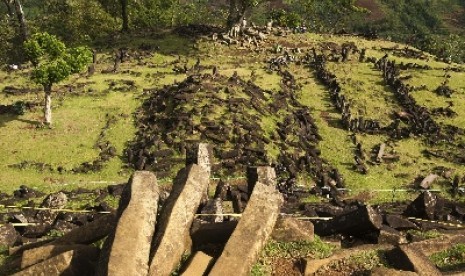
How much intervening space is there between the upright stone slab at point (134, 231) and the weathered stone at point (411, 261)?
5.57 metres

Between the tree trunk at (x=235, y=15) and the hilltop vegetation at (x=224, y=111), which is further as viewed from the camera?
the tree trunk at (x=235, y=15)

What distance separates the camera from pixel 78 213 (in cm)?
1741

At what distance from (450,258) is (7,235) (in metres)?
12.0

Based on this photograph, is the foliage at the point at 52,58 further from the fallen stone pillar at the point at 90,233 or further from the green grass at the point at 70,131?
the fallen stone pillar at the point at 90,233

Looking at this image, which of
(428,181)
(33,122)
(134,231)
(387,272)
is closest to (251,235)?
(134,231)

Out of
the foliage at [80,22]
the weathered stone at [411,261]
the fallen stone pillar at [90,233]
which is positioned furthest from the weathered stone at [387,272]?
the foliage at [80,22]

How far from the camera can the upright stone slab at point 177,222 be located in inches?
386

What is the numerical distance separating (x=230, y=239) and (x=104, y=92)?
1038 inches

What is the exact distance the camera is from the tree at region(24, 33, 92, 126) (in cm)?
2656

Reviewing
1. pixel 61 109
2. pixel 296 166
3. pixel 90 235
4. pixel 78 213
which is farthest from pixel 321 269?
pixel 61 109

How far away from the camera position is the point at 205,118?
2803 centimetres

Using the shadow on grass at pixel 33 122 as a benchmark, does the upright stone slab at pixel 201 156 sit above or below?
above

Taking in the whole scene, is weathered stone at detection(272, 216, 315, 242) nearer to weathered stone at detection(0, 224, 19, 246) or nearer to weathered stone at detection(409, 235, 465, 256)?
weathered stone at detection(409, 235, 465, 256)

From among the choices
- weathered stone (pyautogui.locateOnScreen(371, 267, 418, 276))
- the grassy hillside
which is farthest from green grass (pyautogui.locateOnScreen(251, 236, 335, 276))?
the grassy hillside
